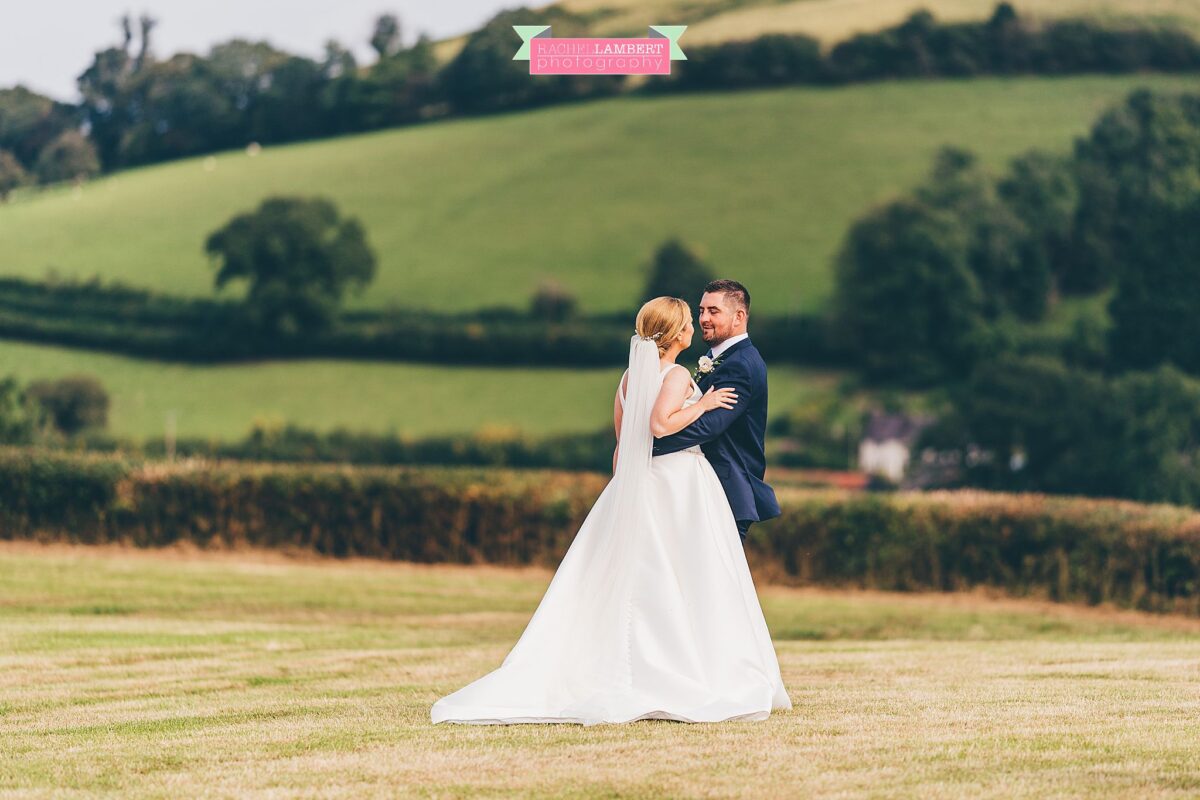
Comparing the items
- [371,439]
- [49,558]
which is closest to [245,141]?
[371,439]

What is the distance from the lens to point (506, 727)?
24.3ft

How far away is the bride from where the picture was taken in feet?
24.8

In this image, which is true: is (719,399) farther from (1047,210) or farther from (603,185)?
(603,185)

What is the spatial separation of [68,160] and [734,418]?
4840cm

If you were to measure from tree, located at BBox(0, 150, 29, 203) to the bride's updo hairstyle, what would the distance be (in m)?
45.1

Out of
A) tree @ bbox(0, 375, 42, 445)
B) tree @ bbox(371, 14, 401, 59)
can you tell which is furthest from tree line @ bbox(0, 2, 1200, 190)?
tree @ bbox(0, 375, 42, 445)

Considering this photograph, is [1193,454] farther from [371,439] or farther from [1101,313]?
[371,439]

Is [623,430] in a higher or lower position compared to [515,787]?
higher

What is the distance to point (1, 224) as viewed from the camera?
162ft

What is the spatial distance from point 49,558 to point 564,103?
1706 inches

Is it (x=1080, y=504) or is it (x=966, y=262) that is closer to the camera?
(x=1080, y=504)

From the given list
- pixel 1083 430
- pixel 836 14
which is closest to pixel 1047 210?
pixel 1083 430

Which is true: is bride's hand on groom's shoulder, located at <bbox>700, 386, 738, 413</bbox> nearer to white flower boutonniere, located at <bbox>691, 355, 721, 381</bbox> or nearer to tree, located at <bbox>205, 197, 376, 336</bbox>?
white flower boutonniere, located at <bbox>691, 355, 721, 381</bbox>

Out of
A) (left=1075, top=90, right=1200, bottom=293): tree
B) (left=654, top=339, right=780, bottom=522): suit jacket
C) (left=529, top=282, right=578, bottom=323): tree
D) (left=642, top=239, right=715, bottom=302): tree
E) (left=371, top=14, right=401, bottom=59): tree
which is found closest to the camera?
(left=654, top=339, right=780, bottom=522): suit jacket
